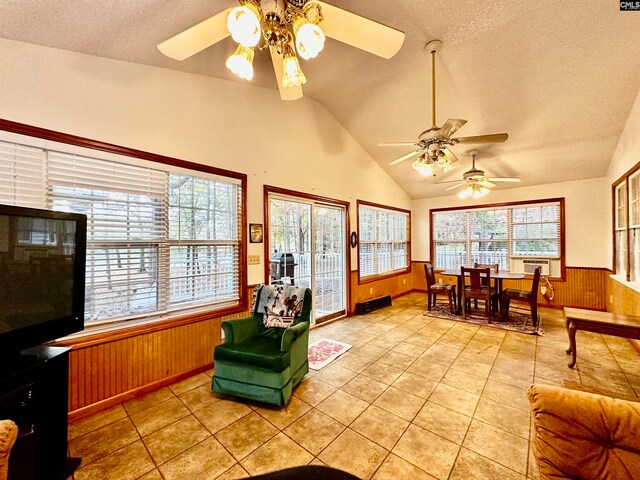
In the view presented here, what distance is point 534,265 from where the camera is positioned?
545 cm

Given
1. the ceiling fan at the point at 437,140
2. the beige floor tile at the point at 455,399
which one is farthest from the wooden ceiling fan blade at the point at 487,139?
the beige floor tile at the point at 455,399

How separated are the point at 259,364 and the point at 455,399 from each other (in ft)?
5.75

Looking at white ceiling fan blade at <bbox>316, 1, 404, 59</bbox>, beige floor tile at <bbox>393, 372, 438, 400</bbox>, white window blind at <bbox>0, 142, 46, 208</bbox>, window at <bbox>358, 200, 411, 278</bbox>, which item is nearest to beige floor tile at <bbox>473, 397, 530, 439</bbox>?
beige floor tile at <bbox>393, 372, 438, 400</bbox>

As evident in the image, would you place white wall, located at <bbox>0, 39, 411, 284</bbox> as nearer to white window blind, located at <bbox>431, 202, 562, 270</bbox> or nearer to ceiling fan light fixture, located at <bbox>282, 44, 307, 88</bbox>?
ceiling fan light fixture, located at <bbox>282, 44, 307, 88</bbox>

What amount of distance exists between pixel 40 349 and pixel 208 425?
1216 millimetres

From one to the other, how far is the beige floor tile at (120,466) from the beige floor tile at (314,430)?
916 millimetres

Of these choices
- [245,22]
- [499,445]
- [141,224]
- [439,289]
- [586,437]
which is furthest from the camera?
[439,289]

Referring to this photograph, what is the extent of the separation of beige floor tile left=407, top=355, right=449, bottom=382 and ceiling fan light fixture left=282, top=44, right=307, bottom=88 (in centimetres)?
291

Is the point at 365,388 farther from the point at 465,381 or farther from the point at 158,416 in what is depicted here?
the point at 158,416

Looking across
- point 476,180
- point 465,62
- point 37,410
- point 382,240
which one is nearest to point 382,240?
point 382,240

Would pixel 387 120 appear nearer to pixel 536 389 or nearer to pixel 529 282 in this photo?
pixel 536 389

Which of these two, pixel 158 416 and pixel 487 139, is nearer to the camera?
pixel 158 416

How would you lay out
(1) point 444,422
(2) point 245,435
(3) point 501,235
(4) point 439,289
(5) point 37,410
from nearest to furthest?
(5) point 37,410 < (2) point 245,435 < (1) point 444,422 < (4) point 439,289 < (3) point 501,235

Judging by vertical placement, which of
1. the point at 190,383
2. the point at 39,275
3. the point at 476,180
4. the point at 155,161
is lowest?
the point at 190,383
